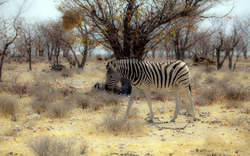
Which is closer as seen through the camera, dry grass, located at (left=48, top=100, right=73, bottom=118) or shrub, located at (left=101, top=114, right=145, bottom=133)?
shrub, located at (left=101, top=114, right=145, bottom=133)

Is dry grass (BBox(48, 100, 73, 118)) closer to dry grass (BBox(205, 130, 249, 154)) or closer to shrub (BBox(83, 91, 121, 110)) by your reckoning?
shrub (BBox(83, 91, 121, 110))

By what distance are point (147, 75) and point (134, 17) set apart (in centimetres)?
586

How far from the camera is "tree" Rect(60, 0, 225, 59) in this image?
1041cm

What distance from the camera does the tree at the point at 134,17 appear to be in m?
10.4

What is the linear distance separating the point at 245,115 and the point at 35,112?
7596 millimetres

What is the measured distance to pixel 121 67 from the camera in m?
6.34

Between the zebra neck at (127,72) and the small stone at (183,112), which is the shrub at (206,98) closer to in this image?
the small stone at (183,112)

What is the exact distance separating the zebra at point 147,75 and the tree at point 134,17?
3793mm

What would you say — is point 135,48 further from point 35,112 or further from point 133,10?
point 35,112

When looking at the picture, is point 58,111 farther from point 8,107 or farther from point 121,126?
point 121,126

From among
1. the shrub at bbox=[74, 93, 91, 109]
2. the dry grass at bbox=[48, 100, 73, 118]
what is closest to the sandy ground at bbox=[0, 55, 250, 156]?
the dry grass at bbox=[48, 100, 73, 118]

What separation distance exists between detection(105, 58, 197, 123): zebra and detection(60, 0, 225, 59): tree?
12.4ft

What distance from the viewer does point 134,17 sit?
11.3 meters

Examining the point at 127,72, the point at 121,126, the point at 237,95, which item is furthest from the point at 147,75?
the point at 237,95
